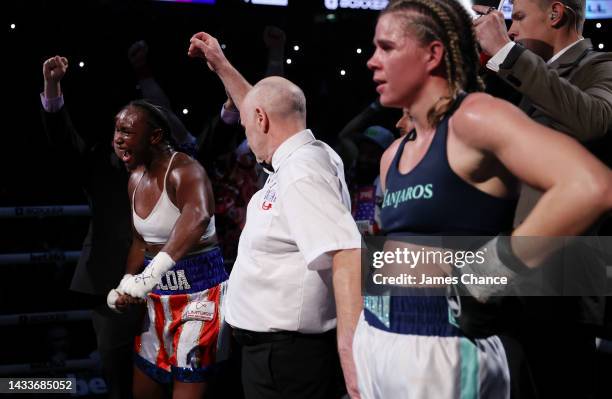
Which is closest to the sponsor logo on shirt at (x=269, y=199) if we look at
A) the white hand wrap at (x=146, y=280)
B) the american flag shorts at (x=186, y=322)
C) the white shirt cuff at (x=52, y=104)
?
the white hand wrap at (x=146, y=280)

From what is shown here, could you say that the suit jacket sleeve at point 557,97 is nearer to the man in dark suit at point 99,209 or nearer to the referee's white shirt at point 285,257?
the referee's white shirt at point 285,257

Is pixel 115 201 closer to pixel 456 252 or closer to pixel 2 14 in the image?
pixel 2 14

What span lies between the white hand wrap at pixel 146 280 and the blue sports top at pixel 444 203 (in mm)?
1440

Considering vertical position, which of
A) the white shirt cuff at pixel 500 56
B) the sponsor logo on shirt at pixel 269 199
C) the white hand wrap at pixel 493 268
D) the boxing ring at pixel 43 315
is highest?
the white shirt cuff at pixel 500 56

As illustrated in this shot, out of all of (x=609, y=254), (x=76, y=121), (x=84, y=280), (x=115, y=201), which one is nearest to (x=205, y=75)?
(x=76, y=121)

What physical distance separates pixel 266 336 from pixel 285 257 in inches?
10.8

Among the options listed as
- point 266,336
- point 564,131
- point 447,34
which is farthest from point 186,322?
point 447,34

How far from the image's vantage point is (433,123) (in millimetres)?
1479

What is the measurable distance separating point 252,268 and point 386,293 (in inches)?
29.9

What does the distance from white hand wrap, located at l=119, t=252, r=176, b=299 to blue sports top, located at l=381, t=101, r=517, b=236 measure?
4.73 feet

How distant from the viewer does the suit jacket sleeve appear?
175 cm

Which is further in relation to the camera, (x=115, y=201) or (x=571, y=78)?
(x=115, y=201)

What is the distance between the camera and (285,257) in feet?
7.08

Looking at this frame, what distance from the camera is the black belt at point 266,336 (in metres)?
2.19
